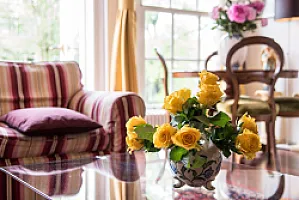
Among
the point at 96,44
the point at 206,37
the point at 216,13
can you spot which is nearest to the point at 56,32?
the point at 96,44

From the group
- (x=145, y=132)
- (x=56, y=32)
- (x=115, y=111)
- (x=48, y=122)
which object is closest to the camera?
(x=145, y=132)

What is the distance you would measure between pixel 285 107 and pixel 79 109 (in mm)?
1559

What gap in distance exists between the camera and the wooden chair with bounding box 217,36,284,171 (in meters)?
3.27

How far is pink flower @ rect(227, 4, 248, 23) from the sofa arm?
3.77 feet

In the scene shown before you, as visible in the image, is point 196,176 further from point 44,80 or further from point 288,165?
point 288,165

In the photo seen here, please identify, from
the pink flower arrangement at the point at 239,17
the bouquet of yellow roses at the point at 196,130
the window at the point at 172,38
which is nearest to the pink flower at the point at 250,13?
the pink flower arrangement at the point at 239,17

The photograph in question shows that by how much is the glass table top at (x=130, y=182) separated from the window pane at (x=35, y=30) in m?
2.23

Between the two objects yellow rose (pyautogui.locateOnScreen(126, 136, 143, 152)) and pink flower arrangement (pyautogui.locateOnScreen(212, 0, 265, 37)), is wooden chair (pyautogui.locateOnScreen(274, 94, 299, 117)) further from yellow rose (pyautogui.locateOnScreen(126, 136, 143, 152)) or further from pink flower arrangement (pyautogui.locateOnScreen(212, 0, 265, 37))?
yellow rose (pyautogui.locateOnScreen(126, 136, 143, 152))

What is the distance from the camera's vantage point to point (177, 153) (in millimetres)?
1519

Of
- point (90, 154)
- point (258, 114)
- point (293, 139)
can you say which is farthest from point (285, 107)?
point (90, 154)

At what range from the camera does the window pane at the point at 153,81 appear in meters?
4.44

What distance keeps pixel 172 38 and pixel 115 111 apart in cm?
194

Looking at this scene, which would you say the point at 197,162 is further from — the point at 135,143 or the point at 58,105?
the point at 58,105

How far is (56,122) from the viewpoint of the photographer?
2.56 m
